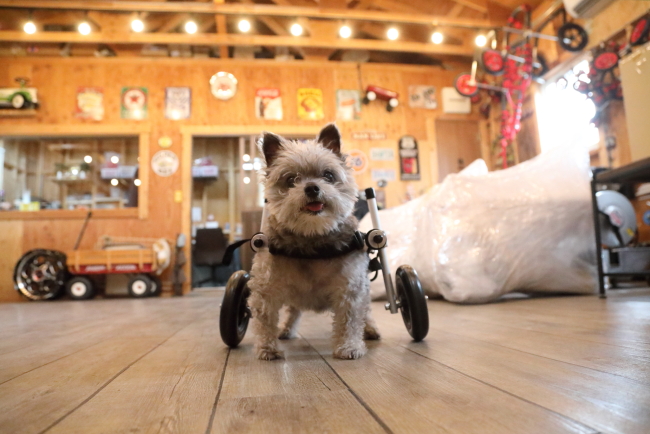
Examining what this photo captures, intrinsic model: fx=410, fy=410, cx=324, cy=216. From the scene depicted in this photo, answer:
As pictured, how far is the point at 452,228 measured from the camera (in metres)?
2.81

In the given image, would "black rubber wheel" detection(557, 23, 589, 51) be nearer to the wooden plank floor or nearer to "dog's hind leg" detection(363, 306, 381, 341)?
the wooden plank floor

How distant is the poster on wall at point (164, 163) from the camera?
19.6 ft

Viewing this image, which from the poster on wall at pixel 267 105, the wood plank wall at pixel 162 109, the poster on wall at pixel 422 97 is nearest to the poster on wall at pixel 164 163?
the wood plank wall at pixel 162 109

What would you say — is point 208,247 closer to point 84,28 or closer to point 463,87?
point 84,28

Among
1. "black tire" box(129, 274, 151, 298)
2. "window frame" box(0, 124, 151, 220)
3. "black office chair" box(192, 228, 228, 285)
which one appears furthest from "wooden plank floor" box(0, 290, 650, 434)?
"black office chair" box(192, 228, 228, 285)

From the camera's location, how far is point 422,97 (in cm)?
653

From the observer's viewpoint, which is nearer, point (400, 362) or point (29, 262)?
point (400, 362)

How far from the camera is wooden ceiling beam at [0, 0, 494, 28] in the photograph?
523 centimetres

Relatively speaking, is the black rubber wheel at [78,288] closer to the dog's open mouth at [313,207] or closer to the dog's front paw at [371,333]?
the dog's front paw at [371,333]

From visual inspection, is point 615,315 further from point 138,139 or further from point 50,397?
point 138,139

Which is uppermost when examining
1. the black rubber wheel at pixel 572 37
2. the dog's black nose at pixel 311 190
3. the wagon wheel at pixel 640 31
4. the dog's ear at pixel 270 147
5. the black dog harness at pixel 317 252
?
the black rubber wheel at pixel 572 37

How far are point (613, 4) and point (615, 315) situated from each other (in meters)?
4.00

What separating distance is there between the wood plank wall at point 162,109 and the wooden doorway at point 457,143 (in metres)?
0.18

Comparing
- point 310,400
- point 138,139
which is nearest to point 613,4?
point 310,400
